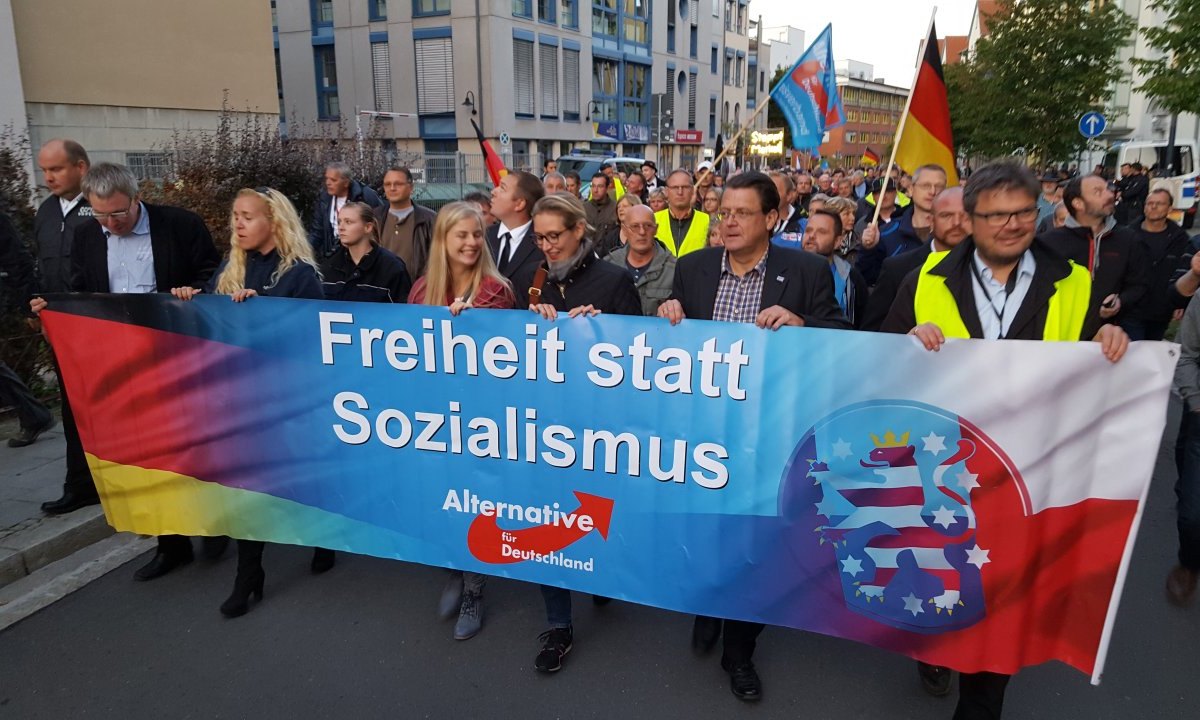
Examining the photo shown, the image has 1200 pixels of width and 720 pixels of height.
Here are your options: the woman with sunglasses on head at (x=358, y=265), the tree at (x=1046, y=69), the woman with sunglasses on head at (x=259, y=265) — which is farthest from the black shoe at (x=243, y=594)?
the tree at (x=1046, y=69)

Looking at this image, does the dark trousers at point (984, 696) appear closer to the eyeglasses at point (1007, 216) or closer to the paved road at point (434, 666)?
the paved road at point (434, 666)

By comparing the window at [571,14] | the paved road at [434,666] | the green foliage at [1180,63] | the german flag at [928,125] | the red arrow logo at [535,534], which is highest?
the window at [571,14]

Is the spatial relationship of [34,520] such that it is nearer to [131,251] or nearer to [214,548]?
[214,548]

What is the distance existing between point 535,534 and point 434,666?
27.8 inches

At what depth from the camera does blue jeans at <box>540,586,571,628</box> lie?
3533 mm

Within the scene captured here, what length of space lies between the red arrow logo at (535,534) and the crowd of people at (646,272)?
256 mm

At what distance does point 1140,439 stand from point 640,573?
178cm

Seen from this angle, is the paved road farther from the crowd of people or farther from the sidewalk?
the sidewalk

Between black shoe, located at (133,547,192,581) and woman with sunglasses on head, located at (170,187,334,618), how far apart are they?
0.53m

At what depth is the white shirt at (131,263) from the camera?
429 centimetres

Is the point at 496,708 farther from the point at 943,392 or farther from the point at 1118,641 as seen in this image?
the point at 1118,641

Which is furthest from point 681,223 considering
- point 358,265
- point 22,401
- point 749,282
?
point 22,401

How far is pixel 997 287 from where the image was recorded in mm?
2975

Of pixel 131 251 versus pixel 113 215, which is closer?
pixel 113 215
